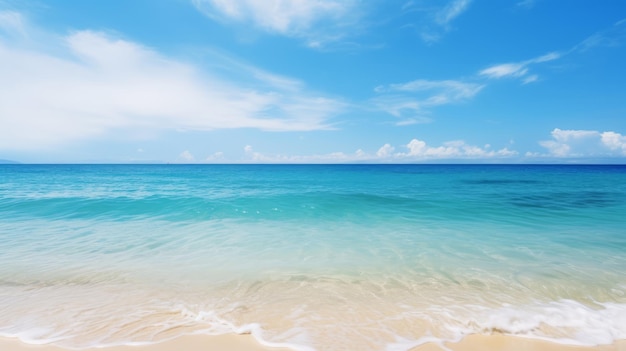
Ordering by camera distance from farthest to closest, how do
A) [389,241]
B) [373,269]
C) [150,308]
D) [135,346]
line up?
[389,241]
[373,269]
[150,308]
[135,346]

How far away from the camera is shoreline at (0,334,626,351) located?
373cm

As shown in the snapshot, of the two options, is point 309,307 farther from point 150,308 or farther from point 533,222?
point 533,222

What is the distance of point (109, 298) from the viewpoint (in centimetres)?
521

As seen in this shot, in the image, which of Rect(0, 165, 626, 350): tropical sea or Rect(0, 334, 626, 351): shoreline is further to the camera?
Rect(0, 165, 626, 350): tropical sea

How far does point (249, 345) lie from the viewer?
3820mm

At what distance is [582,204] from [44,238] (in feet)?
89.6

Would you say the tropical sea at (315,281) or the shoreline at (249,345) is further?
the tropical sea at (315,281)

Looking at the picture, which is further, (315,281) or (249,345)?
(315,281)

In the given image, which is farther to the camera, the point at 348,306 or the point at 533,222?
the point at 533,222

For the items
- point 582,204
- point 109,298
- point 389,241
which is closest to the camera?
point 109,298

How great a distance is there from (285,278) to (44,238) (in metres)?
9.31

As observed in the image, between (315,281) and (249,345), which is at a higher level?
(249,345)

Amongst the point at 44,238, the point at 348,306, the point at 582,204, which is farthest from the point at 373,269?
the point at 582,204

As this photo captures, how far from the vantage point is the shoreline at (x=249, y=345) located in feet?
12.2
